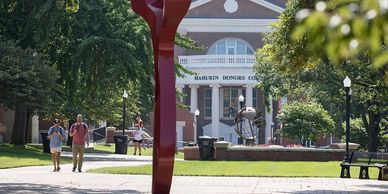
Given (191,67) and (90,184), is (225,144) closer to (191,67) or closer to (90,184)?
(90,184)

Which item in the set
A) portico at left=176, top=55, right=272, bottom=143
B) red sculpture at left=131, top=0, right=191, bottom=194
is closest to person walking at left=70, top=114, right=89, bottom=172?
red sculpture at left=131, top=0, right=191, bottom=194

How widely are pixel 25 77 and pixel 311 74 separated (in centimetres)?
1353

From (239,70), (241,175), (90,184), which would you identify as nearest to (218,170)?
(241,175)

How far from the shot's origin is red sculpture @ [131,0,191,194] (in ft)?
34.6

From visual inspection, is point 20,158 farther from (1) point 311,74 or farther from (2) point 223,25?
(2) point 223,25

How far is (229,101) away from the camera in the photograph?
68438 mm

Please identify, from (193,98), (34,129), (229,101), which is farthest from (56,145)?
(229,101)

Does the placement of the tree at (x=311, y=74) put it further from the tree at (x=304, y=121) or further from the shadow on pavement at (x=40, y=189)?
the shadow on pavement at (x=40, y=189)

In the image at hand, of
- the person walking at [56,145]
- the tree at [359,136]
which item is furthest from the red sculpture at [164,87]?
the tree at [359,136]

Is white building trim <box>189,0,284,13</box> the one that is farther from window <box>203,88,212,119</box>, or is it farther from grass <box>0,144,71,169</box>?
grass <box>0,144,71,169</box>

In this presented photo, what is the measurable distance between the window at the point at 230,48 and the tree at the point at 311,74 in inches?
715

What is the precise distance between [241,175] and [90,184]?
208 inches

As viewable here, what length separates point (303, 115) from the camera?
51000 millimetres

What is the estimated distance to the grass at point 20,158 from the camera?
77.2ft
